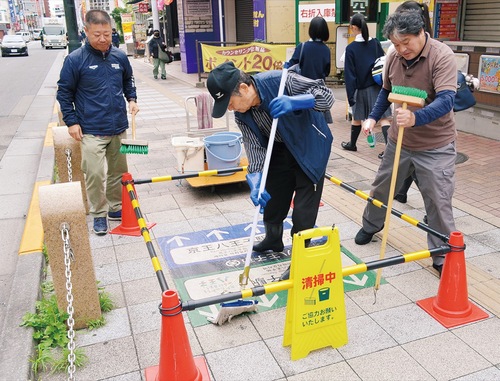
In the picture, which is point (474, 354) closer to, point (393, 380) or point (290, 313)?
point (393, 380)

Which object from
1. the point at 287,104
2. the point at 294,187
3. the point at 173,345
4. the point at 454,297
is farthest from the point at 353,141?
the point at 173,345

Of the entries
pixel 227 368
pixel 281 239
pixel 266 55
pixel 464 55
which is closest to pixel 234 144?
pixel 281 239

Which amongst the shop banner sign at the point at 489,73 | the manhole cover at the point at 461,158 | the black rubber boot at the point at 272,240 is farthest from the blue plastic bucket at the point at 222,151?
the shop banner sign at the point at 489,73

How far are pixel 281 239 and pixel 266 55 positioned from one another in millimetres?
9284

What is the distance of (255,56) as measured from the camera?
13008 millimetres

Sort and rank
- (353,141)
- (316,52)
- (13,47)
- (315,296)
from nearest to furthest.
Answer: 1. (315,296)
2. (316,52)
3. (353,141)
4. (13,47)

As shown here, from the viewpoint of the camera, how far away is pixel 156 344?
10.7ft

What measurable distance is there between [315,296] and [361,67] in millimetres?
4773

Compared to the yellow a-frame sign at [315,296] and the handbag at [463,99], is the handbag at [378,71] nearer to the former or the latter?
the handbag at [463,99]

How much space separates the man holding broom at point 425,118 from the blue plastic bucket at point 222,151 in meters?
2.26

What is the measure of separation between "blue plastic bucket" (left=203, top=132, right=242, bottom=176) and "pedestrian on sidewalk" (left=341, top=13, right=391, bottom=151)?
203 cm

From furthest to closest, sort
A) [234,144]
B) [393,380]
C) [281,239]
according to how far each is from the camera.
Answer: [234,144]
[281,239]
[393,380]

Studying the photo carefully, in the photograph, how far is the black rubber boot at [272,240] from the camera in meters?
4.29

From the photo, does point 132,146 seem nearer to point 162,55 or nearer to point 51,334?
point 51,334
